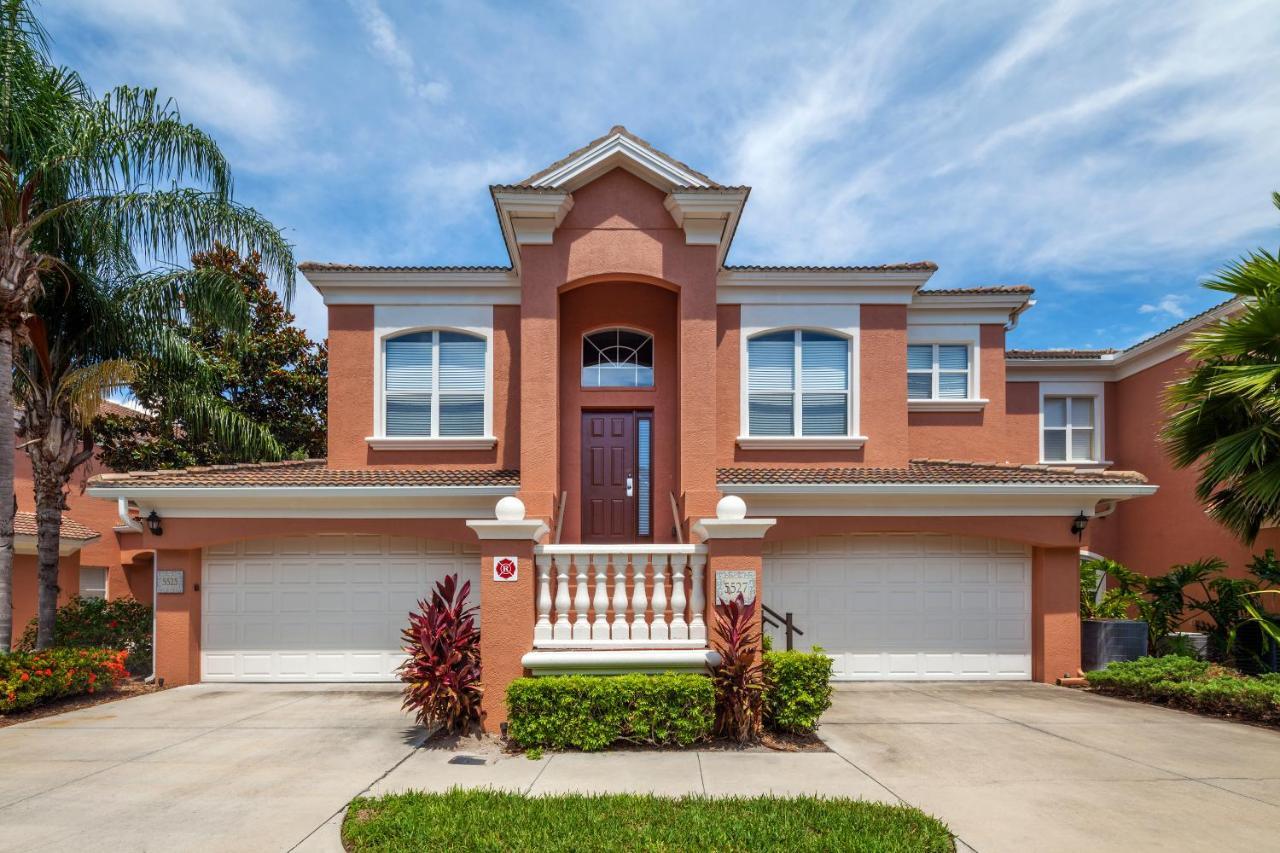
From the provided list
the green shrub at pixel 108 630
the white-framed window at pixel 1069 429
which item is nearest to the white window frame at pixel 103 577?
the green shrub at pixel 108 630

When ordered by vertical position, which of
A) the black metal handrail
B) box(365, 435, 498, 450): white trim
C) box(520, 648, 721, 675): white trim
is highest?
box(365, 435, 498, 450): white trim

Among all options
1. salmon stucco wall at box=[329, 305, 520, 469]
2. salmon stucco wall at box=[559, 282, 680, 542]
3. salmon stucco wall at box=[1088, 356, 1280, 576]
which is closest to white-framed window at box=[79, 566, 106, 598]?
salmon stucco wall at box=[329, 305, 520, 469]

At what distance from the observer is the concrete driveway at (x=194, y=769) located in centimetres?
539

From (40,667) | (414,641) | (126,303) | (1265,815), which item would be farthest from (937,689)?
(126,303)

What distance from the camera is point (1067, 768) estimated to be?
265 inches

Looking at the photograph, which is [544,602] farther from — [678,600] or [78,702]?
[78,702]

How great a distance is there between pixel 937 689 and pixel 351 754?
784cm

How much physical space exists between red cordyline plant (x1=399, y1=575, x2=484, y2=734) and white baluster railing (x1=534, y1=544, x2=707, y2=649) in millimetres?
752

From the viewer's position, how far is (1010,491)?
10859 mm

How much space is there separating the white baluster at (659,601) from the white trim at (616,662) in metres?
0.26

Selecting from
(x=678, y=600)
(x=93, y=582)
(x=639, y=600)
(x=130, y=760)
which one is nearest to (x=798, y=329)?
(x=678, y=600)

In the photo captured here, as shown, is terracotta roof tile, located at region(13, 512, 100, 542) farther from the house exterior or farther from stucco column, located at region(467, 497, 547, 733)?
stucco column, located at region(467, 497, 547, 733)

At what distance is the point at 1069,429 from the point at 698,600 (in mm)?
12037

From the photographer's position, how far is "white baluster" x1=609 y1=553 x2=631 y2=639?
27.0 feet
